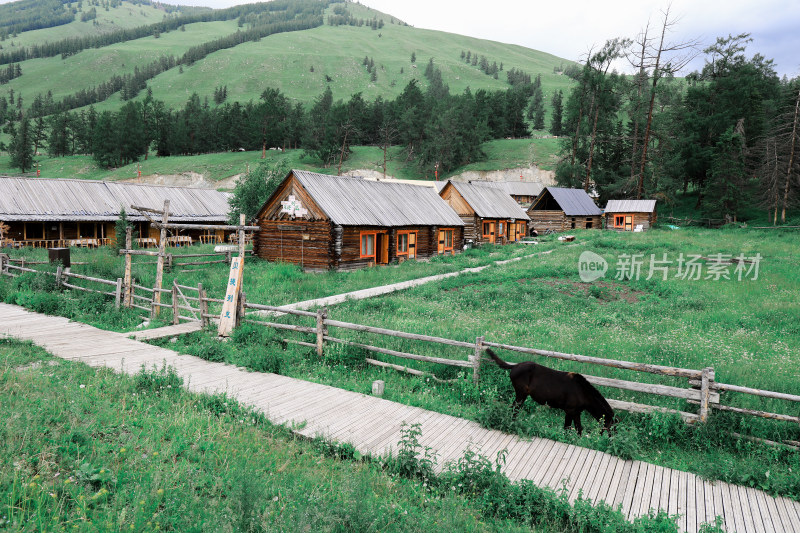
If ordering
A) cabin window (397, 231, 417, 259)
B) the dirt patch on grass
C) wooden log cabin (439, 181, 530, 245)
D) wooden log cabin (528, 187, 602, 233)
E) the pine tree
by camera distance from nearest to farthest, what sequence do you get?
the dirt patch on grass < cabin window (397, 231, 417, 259) < wooden log cabin (439, 181, 530, 245) < wooden log cabin (528, 187, 602, 233) < the pine tree

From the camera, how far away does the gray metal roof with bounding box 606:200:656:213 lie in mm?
49638

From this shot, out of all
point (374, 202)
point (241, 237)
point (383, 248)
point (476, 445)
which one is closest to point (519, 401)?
point (476, 445)

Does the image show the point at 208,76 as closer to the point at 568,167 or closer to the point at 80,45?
the point at 80,45

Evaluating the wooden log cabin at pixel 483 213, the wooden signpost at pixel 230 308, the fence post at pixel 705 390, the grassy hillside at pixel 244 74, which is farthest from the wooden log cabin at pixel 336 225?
the grassy hillside at pixel 244 74

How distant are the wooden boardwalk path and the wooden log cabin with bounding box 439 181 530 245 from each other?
3229 centimetres

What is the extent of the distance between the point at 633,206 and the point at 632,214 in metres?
1.09

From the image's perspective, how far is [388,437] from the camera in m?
6.94

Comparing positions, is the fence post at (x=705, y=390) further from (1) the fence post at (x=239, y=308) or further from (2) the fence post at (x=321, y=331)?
(1) the fence post at (x=239, y=308)

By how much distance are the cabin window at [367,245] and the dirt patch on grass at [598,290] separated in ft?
33.6

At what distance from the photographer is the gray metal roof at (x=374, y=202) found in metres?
26.5

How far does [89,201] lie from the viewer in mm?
36875

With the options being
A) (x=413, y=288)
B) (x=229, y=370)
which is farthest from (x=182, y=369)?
(x=413, y=288)

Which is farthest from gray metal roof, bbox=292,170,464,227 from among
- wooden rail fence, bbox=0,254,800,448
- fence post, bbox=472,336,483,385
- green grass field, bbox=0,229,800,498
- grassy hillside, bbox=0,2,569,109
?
grassy hillside, bbox=0,2,569,109

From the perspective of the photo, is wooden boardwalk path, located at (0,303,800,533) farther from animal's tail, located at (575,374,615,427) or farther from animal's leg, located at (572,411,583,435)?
animal's tail, located at (575,374,615,427)
